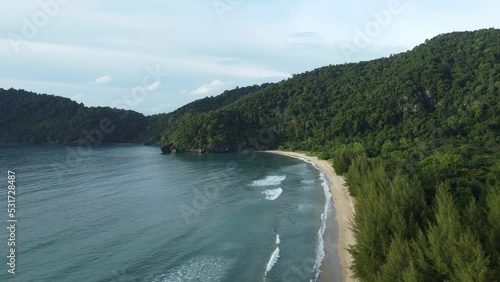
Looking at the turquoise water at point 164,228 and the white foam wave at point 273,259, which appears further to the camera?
the white foam wave at point 273,259

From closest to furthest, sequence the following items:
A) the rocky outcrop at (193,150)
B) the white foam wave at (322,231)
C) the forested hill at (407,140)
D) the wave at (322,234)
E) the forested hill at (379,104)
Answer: the forested hill at (407,140)
the wave at (322,234)
the white foam wave at (322,231)
the forested hill at (379,104)
the rocky outcrop at (193,150)

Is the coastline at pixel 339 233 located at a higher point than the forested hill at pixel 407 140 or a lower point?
lower

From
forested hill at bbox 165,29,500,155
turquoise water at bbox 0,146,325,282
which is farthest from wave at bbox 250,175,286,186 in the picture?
forested hill at bbox 165,29,500,155

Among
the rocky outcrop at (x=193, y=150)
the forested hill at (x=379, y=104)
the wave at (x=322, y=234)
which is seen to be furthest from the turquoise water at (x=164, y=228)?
the rocky outcrop at (x=193, y=150)

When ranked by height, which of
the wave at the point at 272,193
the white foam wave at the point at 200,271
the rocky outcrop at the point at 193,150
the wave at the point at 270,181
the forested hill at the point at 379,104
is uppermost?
the forested hill at the point at 379,104

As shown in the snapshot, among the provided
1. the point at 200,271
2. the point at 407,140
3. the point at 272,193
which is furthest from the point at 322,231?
the point at 407,140

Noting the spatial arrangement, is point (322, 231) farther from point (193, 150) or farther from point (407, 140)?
point (193, 150)

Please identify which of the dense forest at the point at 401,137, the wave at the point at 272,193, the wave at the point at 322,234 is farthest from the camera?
the wave at the point at 272,193

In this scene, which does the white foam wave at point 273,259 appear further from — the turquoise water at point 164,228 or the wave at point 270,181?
the wave at point 270,181

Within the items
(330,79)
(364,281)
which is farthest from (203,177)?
(330,79)

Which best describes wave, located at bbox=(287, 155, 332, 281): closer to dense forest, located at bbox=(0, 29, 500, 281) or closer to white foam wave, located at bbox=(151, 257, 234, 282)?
dense forest, located at bbox=(0, 29, 500, 281)
